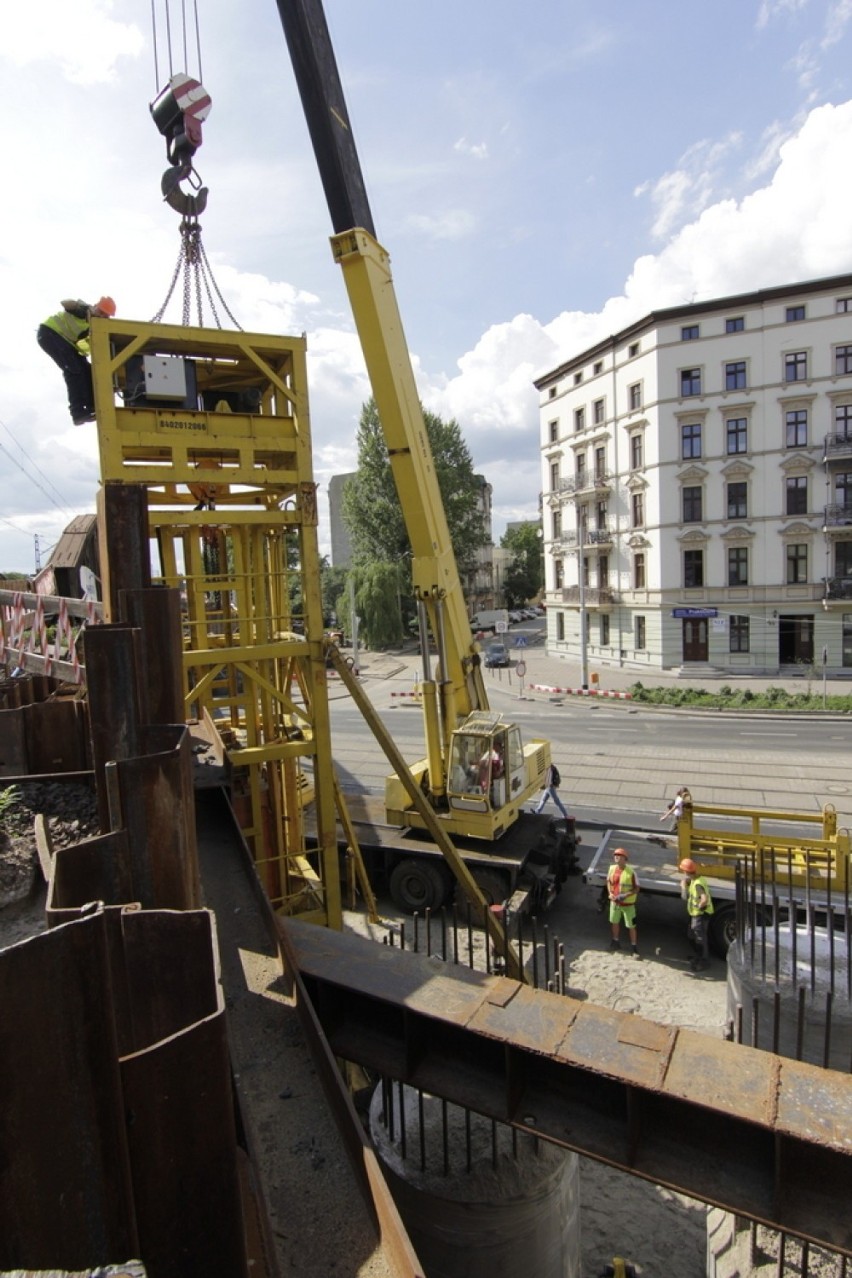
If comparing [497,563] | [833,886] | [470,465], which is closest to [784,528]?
[470,465]

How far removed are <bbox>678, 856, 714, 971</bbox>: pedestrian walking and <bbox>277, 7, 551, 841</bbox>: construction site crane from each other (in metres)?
2.86

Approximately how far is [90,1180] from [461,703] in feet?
31.6

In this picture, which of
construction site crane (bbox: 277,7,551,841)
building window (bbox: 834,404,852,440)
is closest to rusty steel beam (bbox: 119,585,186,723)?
construction site crane (bbox: 277,7,551,841)

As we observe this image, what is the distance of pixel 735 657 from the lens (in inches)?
1341

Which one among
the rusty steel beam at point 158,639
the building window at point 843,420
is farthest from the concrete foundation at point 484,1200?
the building window at point 843,420

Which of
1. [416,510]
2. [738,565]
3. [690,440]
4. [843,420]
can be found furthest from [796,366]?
[416,510]

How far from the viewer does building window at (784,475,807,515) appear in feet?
108

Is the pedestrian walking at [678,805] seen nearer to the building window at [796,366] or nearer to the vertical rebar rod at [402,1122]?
the vertical rebar rod at [402,1122]

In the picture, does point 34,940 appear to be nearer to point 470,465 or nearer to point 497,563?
point 470,465

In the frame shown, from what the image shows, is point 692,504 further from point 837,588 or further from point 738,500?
point 837,588

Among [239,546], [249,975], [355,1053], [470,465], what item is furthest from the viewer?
[470,465]

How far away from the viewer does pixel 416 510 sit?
10.4m

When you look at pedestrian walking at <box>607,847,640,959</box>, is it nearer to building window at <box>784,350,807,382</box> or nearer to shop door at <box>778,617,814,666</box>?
shop door at <box>778,617,814,666</box>

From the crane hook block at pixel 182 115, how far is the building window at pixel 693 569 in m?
30.8
